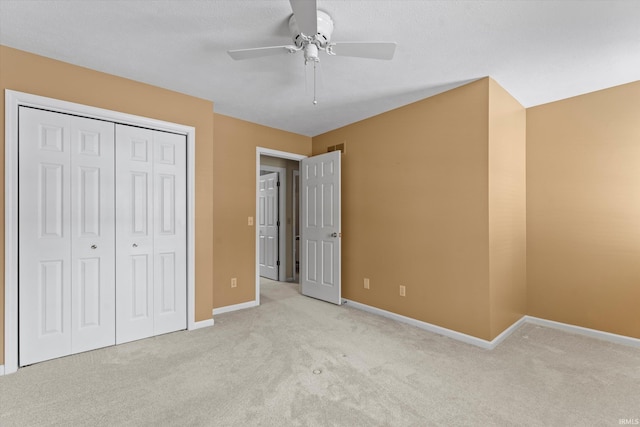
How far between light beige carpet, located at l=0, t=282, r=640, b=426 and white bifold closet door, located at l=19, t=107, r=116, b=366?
0.22 metres

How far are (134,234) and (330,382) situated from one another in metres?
2.29

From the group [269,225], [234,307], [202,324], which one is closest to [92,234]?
[202,324]

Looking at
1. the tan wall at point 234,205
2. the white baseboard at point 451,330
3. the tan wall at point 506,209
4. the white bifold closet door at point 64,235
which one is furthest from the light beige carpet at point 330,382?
the tan wall at point 234,205

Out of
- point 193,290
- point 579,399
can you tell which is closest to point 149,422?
point 193,290

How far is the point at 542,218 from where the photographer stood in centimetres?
337

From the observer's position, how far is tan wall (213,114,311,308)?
377 cm

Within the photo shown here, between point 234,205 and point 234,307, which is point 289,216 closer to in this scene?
point 234,205

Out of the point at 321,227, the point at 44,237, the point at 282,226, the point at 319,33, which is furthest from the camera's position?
the point at 282,226

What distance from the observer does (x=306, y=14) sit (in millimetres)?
1565

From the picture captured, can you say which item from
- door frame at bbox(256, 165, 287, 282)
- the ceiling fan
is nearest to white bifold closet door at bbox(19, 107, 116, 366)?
the ceiling fan

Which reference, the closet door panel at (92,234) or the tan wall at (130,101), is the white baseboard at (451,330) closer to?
the tan wall at (130,101)

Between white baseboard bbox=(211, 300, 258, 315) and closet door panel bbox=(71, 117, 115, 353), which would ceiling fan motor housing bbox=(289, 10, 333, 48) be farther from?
white baseboard bbox=(211, 300, 258, 315)

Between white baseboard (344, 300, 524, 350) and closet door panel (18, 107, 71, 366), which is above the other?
closet door panel (18, 107, 71, 366)

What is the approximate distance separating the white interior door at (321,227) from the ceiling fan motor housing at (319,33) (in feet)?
6.99
